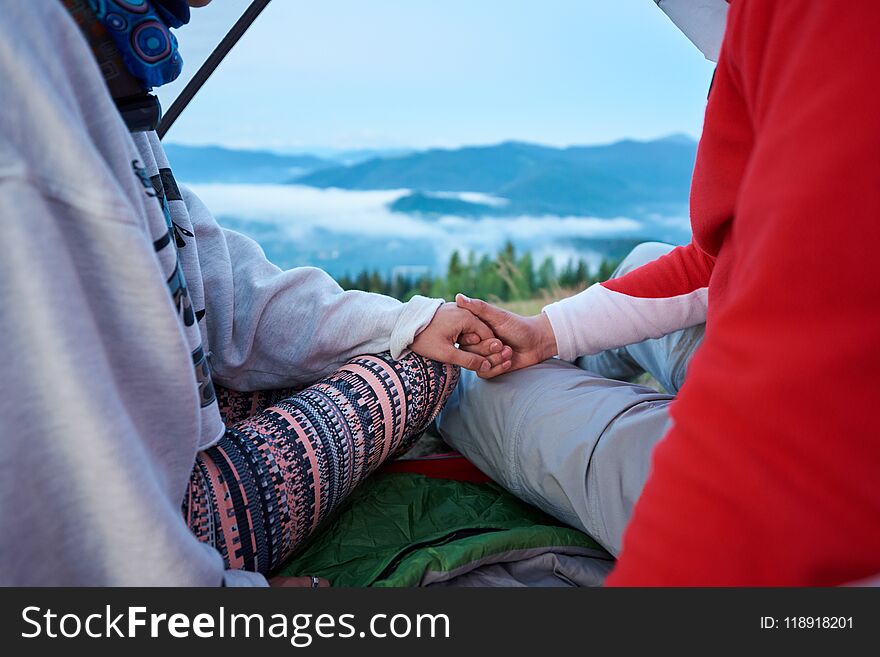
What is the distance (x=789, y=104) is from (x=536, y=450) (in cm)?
53

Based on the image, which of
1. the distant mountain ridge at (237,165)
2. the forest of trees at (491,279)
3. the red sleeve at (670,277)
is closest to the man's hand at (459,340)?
the red sleeve at (670,277)

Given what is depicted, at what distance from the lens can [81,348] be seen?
0.45 m

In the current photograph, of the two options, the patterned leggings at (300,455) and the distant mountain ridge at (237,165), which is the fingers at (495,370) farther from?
the distant mountain ridge at (237,165)

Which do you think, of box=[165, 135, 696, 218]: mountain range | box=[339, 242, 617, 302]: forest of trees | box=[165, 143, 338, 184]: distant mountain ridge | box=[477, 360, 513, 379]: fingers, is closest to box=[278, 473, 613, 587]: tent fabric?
box=[477, 360, 513, 379]: fingers

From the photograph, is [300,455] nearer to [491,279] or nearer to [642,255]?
[642,255]

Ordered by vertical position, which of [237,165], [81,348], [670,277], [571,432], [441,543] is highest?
[81,348]

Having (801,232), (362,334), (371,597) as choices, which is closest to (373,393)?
(362,334)

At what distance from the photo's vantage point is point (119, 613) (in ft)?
1.54

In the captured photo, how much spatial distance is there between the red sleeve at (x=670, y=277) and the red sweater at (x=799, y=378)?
501 millimetres

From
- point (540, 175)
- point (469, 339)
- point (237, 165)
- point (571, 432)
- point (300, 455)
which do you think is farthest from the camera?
point (540, 175)

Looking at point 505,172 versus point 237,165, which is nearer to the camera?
point 237,165

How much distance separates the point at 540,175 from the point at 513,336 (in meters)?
3.45

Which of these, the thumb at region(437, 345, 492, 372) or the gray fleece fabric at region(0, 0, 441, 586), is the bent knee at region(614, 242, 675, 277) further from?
the gray fleece fabric at region(0, 0, 441, 586)

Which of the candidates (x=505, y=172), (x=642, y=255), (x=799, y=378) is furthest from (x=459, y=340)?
(x=505, y=172)
